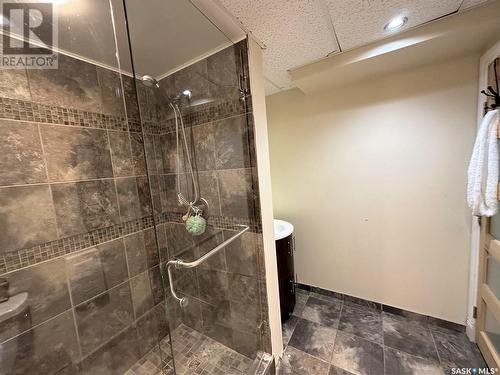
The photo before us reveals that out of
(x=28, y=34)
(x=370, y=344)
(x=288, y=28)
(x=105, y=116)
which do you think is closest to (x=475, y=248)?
(x=370, y=344)

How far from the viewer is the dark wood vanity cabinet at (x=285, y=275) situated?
1.63 m

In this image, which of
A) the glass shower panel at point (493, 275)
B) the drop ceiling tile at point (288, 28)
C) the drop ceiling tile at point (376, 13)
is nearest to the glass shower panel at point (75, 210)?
the drop ceiling tile at point (288, 28)

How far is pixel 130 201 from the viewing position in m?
1.39

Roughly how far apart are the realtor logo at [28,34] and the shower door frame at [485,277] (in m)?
2.45

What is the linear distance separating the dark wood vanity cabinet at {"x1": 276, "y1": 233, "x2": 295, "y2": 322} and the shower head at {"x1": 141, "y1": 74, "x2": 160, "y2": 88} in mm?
1413

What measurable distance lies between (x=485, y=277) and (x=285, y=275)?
1322 mm

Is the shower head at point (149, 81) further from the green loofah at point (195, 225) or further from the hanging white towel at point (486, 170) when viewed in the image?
the hanging white towel at point (486, 170)

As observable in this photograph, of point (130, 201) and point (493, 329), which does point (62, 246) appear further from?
point (493, 329)

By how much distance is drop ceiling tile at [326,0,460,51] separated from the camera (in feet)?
3.06

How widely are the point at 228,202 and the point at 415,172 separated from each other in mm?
1462

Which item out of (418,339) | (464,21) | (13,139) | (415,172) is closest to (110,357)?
(13,139)

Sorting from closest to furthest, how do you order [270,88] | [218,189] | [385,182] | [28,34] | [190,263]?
[28,34] → [190,263] → [218,189] → [385,182] → [270,88]

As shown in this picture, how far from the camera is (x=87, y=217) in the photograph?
46.1 inches

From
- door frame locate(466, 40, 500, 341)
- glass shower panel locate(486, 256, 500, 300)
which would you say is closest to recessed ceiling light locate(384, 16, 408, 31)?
door frame locate(466, 40, 500, 341)
